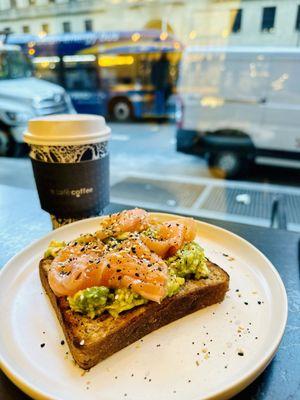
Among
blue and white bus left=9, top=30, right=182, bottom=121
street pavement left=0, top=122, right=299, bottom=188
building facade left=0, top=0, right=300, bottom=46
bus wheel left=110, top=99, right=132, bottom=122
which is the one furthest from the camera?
bus wheel left=110, top=99, right=132, bottom=122

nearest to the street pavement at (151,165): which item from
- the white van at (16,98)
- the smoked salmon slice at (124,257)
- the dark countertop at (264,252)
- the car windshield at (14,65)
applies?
the white van at (16,98)

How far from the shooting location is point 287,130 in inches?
135

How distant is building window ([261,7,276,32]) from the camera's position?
7.92ft

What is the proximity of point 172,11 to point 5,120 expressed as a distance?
2.27 m

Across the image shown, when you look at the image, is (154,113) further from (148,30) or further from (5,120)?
(5,120)

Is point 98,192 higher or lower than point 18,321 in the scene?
higher

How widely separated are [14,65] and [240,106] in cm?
278

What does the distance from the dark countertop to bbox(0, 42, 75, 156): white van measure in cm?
261

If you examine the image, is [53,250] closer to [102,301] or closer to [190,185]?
[102,301]

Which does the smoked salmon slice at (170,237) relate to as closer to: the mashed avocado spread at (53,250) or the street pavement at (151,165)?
the mashed avocado spread at (53,250)

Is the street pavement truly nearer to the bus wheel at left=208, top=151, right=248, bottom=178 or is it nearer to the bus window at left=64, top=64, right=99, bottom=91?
the bus wheel at left=208, top=151, right=248, bottom=178

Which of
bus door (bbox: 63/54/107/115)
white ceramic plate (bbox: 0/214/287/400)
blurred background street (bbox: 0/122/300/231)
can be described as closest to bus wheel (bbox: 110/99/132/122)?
bus door (bbox: 63/54/107/115)

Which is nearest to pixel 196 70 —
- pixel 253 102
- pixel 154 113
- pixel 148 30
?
pixel 253 102

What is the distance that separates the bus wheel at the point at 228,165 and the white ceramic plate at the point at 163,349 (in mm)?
3125
